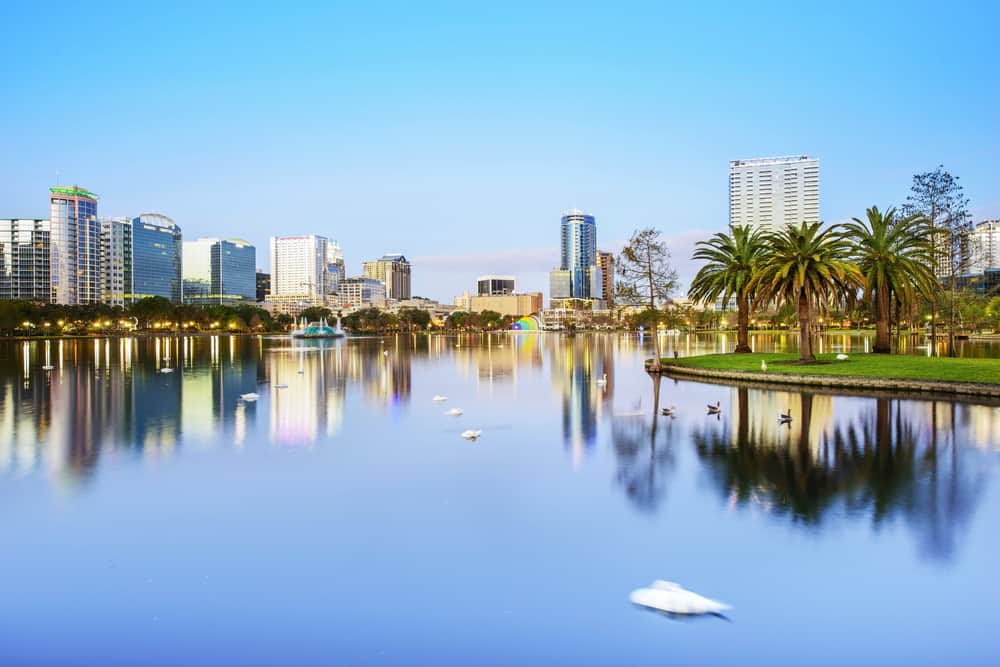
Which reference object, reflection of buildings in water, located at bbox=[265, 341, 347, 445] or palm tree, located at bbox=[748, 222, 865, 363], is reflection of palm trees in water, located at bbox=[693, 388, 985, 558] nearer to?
reflection of buildings in water, located at bbox=[265, 341, 347, 445]

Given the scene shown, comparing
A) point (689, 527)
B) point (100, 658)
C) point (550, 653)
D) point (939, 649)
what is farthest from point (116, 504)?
point (939, 649)

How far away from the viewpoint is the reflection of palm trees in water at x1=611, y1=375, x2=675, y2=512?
514 inches

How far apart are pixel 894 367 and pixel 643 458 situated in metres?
22.0

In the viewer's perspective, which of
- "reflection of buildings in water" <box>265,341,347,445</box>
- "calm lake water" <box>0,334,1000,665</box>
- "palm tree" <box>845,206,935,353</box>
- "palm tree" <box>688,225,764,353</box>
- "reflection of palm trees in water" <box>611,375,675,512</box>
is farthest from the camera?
"palm tree" <box>688,225,764,353</box>

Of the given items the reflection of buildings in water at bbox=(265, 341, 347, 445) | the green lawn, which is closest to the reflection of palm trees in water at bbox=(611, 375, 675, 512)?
the reflection of buildings in water at bbox=(265, 341, 347, 445)

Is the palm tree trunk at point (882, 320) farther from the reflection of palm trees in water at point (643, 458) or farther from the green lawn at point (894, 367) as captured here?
the reflection of palm trees in water at point (643, 458)

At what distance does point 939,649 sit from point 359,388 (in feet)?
94.3

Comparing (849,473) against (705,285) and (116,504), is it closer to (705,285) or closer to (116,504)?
(116,504)

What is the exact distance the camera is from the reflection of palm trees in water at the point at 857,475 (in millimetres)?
11363

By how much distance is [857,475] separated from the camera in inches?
549

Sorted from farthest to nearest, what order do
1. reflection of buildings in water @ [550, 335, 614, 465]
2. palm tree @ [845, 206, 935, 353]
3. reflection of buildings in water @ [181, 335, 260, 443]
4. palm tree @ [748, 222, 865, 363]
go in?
palm tree @ [845, 206, 935, 353]
palm tree @ [748, 222, 865, 363]
reflection of buildings in water @ [181, 335, 260, 443]
reflection of buildings in water @ [550, 335, 614, 465]

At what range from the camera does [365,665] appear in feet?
22.5

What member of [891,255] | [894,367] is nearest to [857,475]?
[894,367]

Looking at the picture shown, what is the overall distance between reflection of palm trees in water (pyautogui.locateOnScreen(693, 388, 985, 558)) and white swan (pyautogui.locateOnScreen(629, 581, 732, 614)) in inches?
156
